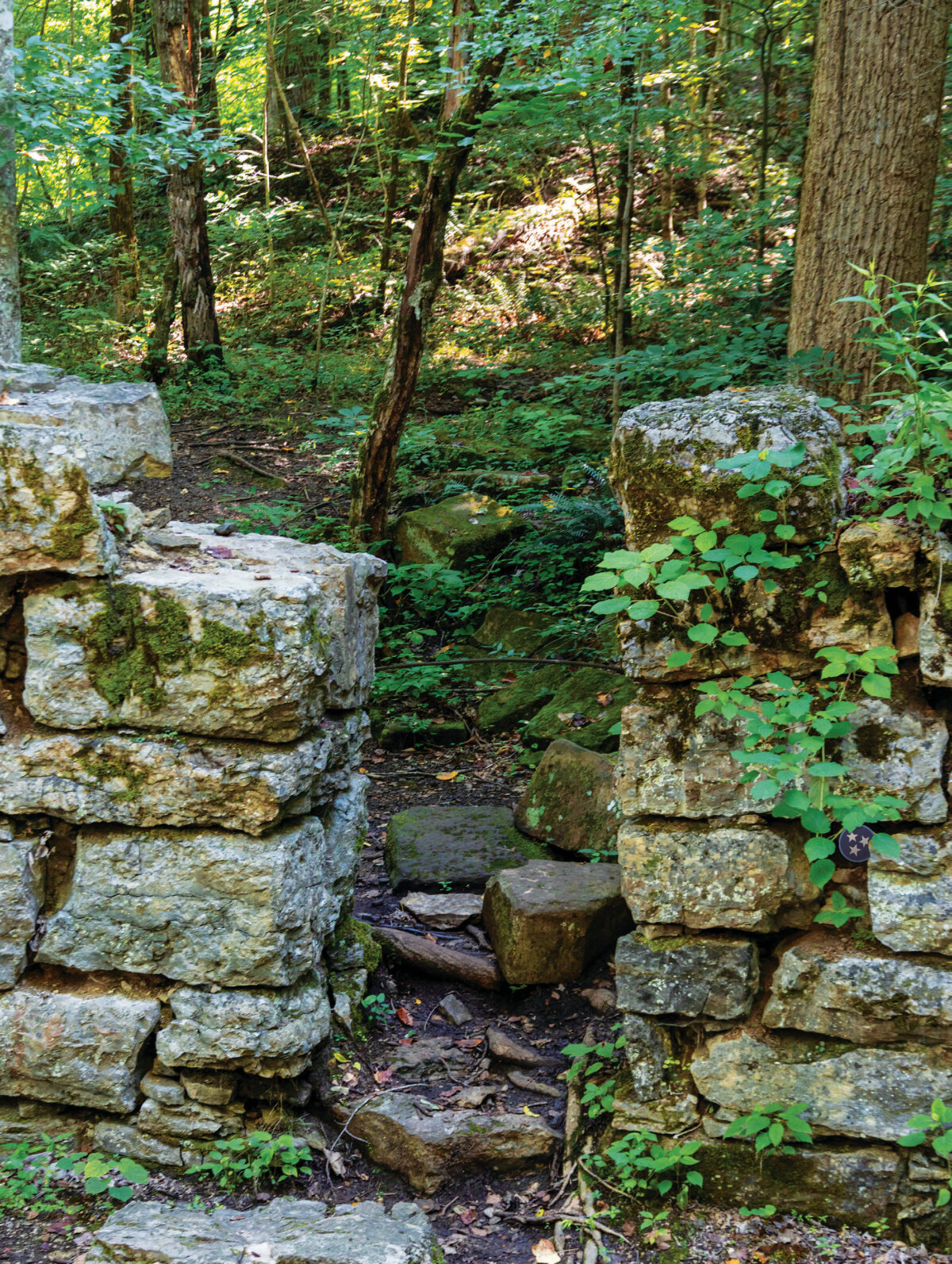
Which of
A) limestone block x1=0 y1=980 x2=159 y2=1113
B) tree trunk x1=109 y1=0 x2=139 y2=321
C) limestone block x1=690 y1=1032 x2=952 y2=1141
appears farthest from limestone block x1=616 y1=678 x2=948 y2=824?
tree trunk x1=109 y1=0 x2=139 y2=321

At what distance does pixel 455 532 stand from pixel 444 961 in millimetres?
4837

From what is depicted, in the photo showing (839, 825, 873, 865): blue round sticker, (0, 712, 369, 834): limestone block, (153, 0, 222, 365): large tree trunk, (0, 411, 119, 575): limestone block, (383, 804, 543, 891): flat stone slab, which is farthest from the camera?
(153, 0, 222, 365): large tree trunk

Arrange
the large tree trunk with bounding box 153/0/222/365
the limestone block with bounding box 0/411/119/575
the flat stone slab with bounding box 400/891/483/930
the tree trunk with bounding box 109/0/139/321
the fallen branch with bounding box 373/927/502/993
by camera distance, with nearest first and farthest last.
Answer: the limestone block with bounding box 0/411/119/575, the fallen branch with bounding box 373/927/502/993, the flat stone slab with bounding box 400/891/483/930, the large tree trunk with bounding box 153/0/222/365, the tree trunk with bounding box 109/0/139/321

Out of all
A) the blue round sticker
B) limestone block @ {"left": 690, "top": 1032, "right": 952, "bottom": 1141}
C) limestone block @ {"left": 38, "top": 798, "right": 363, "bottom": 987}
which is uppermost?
the blue round sticker

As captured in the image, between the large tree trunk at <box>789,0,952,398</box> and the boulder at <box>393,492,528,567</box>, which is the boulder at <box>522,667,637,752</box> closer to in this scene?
the boulder at <box>393,492,528,567</box>

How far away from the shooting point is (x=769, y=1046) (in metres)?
2.70

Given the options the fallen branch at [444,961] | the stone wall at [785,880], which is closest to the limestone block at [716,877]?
the stone wall at [785,880]

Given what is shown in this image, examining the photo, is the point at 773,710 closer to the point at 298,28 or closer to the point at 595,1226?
the point at 595,1226

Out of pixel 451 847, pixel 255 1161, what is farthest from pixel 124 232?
pixel 255 1161

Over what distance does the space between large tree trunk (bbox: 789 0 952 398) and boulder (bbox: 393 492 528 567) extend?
3.75 meters

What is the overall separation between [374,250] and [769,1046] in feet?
45.6

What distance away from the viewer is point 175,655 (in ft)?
9.59

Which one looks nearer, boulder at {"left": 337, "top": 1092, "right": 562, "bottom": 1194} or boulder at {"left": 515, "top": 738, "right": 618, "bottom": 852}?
boulder at {"left": 337, "top": 1092, "right": 562, "bottom": 1194}

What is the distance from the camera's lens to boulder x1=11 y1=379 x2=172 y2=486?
3541mm
